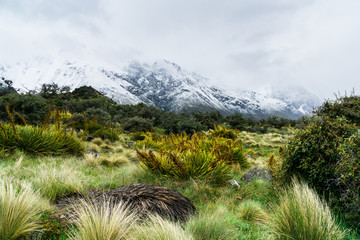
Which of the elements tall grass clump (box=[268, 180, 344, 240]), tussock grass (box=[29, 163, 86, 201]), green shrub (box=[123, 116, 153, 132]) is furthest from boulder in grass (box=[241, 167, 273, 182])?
green shrub (box=[123, 116, 153, 132])

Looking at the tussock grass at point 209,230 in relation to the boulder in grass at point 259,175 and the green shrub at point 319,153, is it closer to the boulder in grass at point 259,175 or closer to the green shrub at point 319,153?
the green shrub at point 319,153

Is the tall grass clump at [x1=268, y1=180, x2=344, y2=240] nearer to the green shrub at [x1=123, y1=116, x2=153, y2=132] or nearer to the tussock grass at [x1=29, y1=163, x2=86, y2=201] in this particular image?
the tussock grass at [x1=29, y1=163, x2=86, y2=201]

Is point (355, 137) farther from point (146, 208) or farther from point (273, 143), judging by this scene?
point (273, 143)

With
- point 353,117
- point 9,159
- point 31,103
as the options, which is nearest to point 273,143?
point 353,117

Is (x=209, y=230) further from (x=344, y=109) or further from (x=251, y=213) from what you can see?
(x=344, y=109)

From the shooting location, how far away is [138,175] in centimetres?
436

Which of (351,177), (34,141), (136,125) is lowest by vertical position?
(34,141)

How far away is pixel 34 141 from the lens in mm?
5516

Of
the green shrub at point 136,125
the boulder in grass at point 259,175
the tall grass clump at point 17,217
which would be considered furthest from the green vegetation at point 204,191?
the green shrub at point 136,125

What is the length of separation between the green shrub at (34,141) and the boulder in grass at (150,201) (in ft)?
12.7

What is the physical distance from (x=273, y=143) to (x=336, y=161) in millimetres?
11470

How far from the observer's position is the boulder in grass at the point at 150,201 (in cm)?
221

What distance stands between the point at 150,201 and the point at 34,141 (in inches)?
200

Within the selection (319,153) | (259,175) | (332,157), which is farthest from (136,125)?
(332,157)
